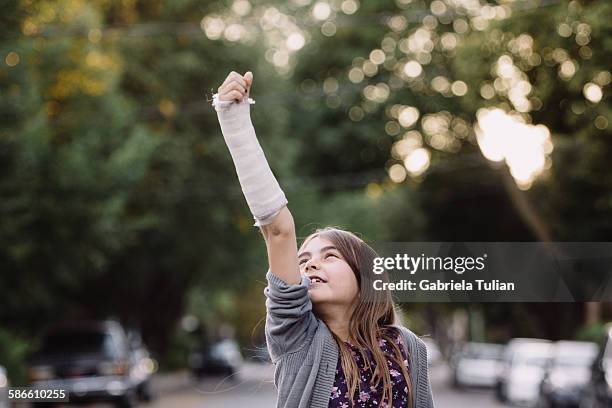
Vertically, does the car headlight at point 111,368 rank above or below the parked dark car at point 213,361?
below

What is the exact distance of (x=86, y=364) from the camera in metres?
20.9

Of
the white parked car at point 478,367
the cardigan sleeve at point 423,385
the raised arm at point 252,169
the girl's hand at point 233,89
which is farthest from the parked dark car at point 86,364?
the white parked car at point 478,367

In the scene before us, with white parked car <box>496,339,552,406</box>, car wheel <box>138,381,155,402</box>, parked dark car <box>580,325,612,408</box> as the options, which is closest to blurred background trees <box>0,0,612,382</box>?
car wheel <box>138,381,155,402</box>

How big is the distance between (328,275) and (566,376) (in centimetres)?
1632

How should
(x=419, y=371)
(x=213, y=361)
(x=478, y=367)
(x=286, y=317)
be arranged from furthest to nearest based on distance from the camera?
(x=213, y=361)
(x=478, y=367)
(x=419, y=371)
(x=286, y=317)

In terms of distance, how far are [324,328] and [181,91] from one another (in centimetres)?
2958

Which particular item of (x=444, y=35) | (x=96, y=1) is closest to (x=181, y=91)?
(x=96, y=1)

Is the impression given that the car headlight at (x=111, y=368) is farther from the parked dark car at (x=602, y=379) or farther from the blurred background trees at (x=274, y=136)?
the parked dark car at (x=602, y=379)

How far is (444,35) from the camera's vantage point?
3275cm

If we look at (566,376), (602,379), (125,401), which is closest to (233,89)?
(602,379)

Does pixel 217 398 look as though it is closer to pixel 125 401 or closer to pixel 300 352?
pixel 125 401

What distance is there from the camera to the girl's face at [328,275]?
3460 mm

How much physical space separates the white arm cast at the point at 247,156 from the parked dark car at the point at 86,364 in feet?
56.6

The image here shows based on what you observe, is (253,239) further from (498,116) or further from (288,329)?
(288,329)
